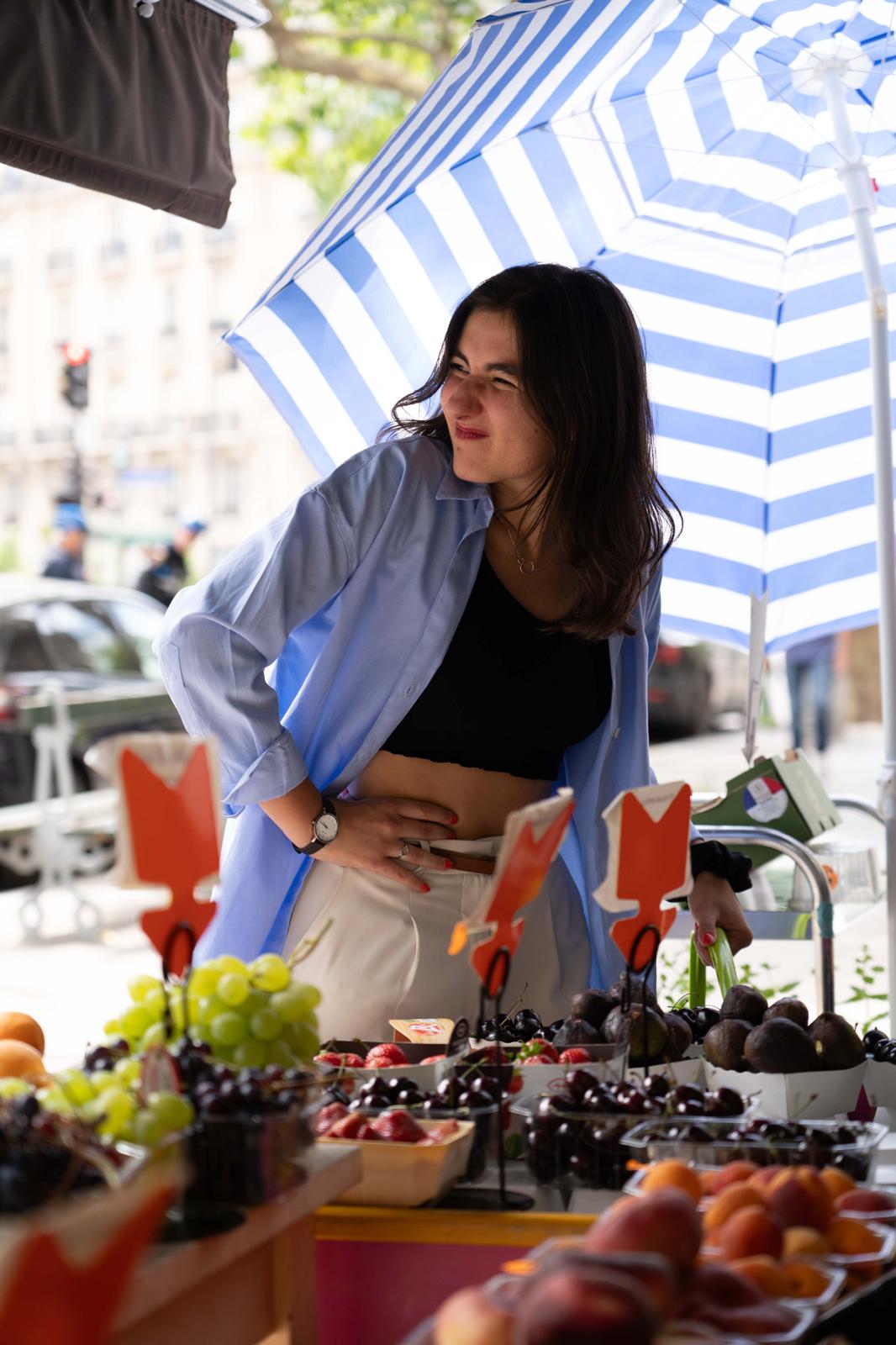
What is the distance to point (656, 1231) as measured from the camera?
92cm

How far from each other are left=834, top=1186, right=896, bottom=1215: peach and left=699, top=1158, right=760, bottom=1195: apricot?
0.07 m

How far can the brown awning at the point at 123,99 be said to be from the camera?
200cm

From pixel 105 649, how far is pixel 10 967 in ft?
10.3

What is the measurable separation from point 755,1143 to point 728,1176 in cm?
10

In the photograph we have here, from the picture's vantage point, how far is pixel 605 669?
7.07ft

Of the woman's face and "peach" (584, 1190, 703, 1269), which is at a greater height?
the woman's face

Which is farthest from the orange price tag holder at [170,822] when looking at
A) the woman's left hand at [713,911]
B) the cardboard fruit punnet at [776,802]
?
the cardboard fruit punnet at [776,802]

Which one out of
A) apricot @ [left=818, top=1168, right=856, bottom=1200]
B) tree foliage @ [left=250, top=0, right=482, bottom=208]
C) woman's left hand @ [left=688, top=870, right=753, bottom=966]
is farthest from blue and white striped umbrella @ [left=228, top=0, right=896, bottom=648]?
tree foliage @ [left=250, top=0, right=482, bottom=208]

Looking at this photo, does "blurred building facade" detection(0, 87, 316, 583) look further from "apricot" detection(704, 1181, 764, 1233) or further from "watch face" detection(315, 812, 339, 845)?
"apricot" detection(704, 1181, 764, 1233)

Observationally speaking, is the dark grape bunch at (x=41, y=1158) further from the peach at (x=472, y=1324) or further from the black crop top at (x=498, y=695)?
the black crop top at (x=498, y=695)

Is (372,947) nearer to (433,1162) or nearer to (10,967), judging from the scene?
(433,1162)

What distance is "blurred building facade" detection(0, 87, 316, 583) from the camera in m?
29.5

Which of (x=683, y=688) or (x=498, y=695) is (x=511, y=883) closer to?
(x=498, y=695)

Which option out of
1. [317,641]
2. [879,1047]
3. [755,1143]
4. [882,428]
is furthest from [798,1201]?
[882,428]
